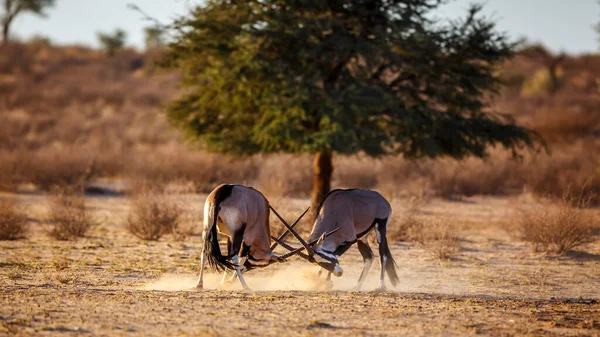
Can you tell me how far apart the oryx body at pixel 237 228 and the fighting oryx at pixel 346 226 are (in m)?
0.37

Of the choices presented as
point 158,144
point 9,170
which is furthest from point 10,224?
point 158,144

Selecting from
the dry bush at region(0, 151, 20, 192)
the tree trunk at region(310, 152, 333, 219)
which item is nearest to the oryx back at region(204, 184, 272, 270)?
the tree trunk at region(310, 152, 333, 219)

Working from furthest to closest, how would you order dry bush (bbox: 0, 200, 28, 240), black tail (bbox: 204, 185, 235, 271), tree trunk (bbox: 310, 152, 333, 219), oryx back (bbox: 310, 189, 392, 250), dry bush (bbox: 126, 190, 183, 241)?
1. tree trunk (bbox: 310, 152, 333, 219)
2. dry bush (bbox: 126, 190, 183, 241)
3. dry bush (bbox: 0, 200, 28, 240)
4. oryx back (bbox: 310, 189, 392, 250)
5. black tail (bbox: 204, 185, 235, 271)

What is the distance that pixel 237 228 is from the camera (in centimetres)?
945

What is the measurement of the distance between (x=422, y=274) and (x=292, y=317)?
4.22 m

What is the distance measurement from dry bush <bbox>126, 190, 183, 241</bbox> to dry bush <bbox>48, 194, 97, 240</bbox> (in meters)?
0.89

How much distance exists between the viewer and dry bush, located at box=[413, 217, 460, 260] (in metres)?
12.7

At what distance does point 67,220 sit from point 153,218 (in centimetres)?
160

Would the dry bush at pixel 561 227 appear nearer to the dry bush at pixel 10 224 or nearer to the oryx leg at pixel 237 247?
the oryx leg at pixel 237 247

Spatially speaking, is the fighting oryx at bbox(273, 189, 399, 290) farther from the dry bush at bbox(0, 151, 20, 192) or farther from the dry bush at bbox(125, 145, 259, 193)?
the dry bush at bbox(0, 151, 20, 192)

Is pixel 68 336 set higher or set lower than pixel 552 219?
lower

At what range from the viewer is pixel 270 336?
22.7ft

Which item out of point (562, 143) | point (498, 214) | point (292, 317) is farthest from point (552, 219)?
point (562, 143)

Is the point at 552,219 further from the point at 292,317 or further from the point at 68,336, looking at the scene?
the point at 68,336
